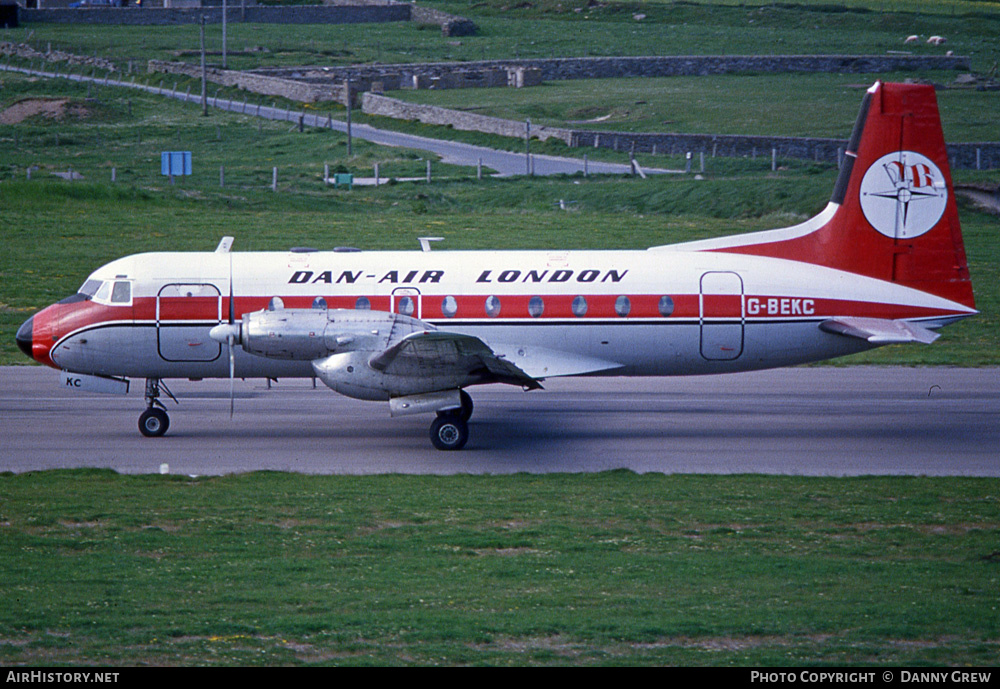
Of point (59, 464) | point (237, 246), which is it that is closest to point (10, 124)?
point (237, 246)

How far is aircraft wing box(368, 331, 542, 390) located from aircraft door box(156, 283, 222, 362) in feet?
13.1

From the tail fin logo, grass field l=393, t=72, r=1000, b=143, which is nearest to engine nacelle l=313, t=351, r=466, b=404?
the tail fin logo

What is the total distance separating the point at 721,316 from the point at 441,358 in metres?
5.95

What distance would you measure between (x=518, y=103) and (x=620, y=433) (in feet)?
207

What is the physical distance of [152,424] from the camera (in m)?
23.2

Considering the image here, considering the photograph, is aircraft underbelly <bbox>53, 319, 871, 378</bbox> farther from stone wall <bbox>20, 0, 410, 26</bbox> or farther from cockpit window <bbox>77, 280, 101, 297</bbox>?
stone wall <bbox>20, 0, 410, 26</bbox>

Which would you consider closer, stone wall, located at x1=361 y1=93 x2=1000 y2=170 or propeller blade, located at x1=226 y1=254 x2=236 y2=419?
propeller blade, located at x1=226 y1=254 x2=236 y2=419

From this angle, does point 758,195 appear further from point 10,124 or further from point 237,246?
point 10,124

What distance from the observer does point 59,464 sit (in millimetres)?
20734

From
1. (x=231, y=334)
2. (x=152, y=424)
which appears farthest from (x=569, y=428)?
(x=152, y=424)

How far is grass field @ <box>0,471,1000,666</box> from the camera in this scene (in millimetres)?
11586

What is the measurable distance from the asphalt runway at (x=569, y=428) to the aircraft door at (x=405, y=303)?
274cm

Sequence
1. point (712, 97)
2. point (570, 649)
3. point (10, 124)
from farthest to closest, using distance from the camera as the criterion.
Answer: point (712, 97) < point (10, 124) < point (570, 649)

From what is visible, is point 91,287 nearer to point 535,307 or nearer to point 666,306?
point 535,307
